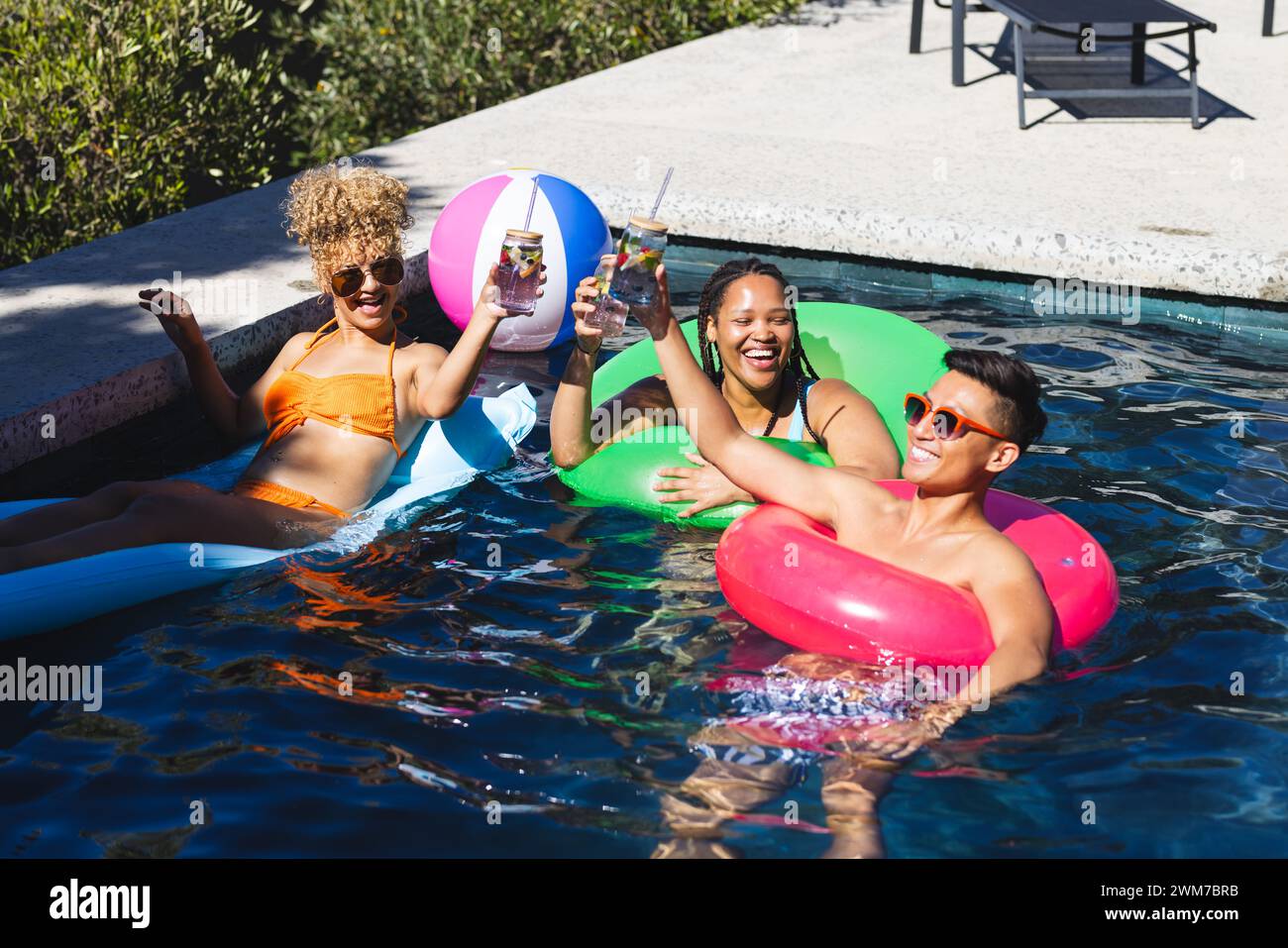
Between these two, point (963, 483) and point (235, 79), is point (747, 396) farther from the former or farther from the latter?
point (235, 79)

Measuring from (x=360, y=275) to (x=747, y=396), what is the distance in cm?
144

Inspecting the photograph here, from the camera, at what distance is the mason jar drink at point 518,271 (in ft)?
16.0

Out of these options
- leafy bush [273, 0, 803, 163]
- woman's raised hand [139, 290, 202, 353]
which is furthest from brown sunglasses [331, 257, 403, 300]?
leafy bush [273, 0, 803, 163]

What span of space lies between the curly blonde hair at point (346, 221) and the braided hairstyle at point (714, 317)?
1.14 m

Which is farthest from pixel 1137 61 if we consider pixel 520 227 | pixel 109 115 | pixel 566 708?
pixel 566 708

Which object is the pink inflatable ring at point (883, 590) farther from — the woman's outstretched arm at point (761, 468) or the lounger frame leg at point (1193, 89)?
the lounger frame leg at point (1193, 89)

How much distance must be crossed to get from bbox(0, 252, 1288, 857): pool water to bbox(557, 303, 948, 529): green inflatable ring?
108mm

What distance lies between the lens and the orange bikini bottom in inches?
210

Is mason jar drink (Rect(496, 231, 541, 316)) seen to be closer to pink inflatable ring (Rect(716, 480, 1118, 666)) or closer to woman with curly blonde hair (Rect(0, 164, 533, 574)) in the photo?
woman with curly blonde hair (Rect(0, 164, 533, 574))

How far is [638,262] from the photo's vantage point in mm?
4340

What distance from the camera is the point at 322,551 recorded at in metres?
5.23
